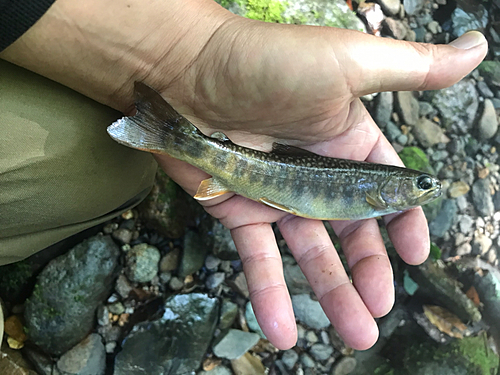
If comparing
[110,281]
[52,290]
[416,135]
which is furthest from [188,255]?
[416,135]

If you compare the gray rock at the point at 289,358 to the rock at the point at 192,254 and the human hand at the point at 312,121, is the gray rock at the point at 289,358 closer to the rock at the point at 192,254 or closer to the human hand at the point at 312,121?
the rock at the point at 192,254

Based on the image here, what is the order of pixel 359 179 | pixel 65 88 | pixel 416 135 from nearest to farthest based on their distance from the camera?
pixel 65 88
pixel 359 179
pixel 416 135

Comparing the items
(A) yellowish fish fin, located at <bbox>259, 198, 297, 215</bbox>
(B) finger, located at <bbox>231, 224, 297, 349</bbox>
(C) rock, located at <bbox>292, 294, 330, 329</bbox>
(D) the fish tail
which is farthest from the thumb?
(C) rock, located at <bbox>292, 294, 330, 329</bbox>

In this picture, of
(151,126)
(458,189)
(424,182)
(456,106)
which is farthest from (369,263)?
(456,106)

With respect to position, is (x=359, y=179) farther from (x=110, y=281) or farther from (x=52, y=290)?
(x=52, y=290)

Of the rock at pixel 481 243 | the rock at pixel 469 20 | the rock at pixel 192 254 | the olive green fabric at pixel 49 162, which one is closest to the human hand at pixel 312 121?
the olive green fabric at pixel 49 162

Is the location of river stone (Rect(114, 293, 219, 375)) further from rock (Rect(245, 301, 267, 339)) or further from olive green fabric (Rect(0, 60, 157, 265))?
olive green fabric (Rect(0, 60, 157, 265))
